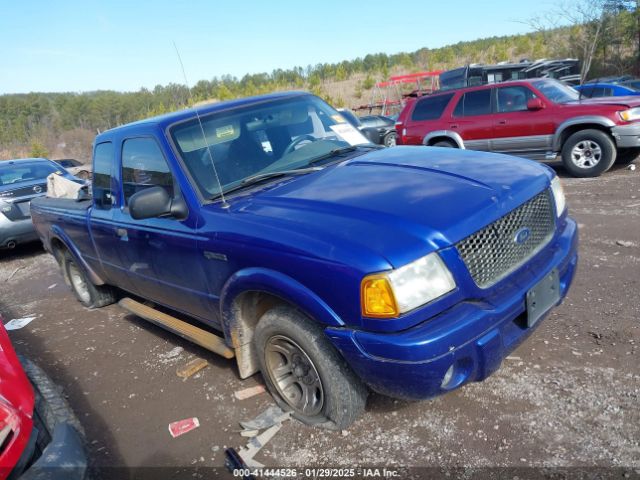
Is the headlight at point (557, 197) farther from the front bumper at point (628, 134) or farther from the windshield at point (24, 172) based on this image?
the windshield at point (24, 172)

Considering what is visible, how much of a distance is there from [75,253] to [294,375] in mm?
3269

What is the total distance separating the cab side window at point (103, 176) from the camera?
Result: 4.03 m

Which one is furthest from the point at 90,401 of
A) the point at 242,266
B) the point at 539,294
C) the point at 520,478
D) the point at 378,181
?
the point at 539,294

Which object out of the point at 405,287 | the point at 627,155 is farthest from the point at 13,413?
the point at 627,155

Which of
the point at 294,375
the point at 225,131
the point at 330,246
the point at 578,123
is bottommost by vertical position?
the point at 294,375

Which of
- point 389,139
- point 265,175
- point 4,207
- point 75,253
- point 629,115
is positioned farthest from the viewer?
point 389,139

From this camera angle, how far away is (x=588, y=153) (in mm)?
8531

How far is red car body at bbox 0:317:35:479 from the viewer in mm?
2033

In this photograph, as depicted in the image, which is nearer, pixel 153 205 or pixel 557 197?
pixel 153 205

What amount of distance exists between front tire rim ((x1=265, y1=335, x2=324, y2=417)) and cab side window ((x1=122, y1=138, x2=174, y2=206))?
125cm

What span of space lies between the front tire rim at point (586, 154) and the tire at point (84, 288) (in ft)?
Answer: 25.9

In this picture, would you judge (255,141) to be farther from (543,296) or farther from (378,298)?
(543,296)

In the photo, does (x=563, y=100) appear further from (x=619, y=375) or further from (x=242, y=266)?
(x=242, y=266)

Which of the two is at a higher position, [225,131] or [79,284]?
[225,131]
